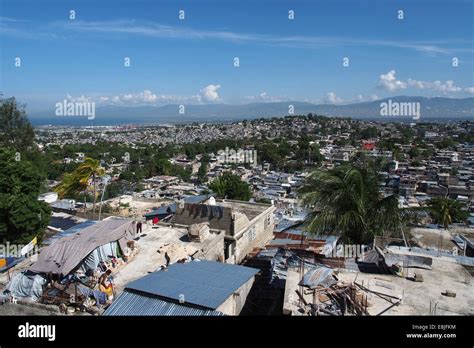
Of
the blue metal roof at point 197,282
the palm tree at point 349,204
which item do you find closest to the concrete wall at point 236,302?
the blue metal roof at point 197,282

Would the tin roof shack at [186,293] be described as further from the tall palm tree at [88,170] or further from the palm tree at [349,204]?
the tall palm tree at [88,170]

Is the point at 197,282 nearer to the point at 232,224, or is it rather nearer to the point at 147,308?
the point at 147,308

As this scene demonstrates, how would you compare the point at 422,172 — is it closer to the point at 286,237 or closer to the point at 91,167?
the point at 286,237

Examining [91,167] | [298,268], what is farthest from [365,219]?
[91,167]

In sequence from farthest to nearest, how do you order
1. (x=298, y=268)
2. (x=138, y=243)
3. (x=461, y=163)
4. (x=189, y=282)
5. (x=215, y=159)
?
(x=215, y=159), (x=461, y=163), (x=138, y=243), (x=298, y=268), (x=189, y=282)

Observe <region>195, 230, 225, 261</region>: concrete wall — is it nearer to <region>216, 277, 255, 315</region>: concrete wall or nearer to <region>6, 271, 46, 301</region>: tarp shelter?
<region>216, 277, 255, 315</region>: concrete wall

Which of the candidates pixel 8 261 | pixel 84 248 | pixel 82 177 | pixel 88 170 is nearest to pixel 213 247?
pixel 84 248
